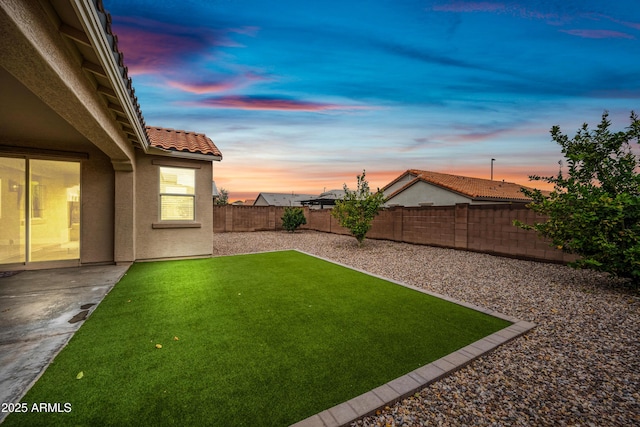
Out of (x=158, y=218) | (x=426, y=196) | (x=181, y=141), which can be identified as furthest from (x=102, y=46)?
(x=426, y=196)

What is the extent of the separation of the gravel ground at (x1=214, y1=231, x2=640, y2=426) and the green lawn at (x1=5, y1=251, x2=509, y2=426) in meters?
0.36

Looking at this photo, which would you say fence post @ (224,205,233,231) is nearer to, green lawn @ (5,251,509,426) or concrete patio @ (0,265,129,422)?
concrete patio @ (0,265,129,422)

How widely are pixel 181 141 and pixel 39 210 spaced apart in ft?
12.3

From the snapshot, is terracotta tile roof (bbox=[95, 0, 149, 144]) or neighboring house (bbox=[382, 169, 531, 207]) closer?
terracotta tile roof (bbox=[95, 0, 149, 144])

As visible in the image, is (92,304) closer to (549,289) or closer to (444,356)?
(444,356)

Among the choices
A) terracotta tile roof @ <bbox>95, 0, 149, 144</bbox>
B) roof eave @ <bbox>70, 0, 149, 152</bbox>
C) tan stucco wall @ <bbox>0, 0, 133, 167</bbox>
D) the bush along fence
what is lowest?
the bush along fence

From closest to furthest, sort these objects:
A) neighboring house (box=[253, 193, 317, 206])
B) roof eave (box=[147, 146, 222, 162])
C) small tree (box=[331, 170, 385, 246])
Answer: roof eave (box=[147, 146, 222, 162]) → small tree (box=[331, 170, 385, 246]) → neighboring house (box=[253, 193, 317, 206])

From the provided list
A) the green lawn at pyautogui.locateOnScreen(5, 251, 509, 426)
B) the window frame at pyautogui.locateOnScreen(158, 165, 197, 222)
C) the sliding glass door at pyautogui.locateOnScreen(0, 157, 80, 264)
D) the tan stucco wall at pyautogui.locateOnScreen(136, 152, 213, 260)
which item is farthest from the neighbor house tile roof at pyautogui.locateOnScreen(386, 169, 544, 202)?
the sliding glass door at pyautogui.locateOnScreen(0, 157, 80, 264)

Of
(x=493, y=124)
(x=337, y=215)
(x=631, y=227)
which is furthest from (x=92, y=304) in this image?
(x=493, y=124)

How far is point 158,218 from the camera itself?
7.15 meters

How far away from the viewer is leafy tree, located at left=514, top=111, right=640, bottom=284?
4.49 meters

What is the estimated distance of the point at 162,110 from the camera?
11344 millimetres

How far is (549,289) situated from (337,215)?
6905mm

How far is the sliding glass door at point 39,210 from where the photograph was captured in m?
5.82
